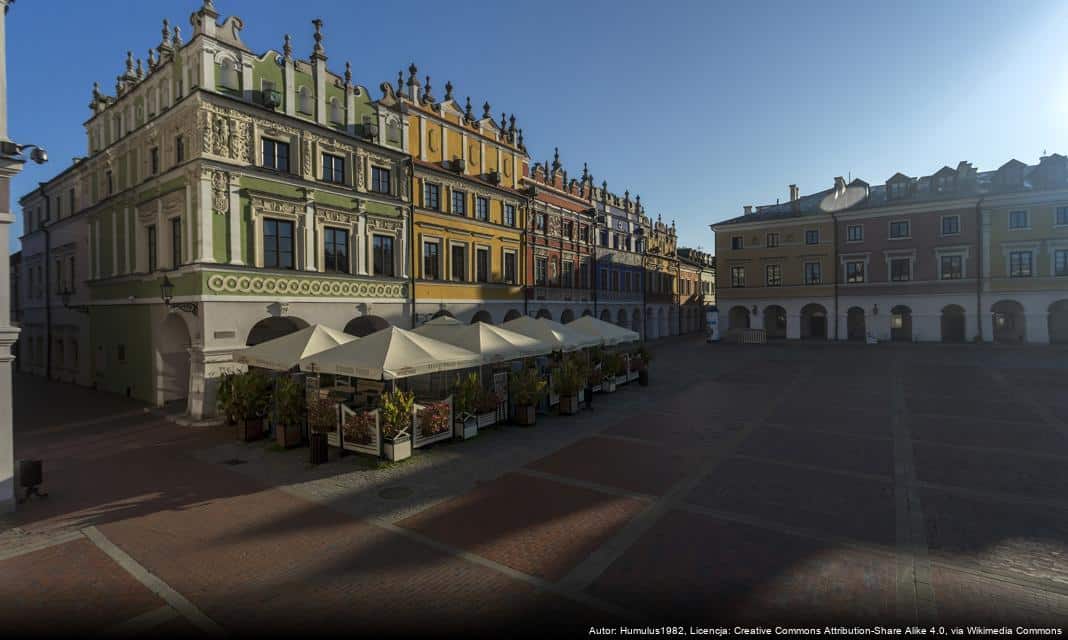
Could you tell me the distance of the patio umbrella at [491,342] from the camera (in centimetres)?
1441

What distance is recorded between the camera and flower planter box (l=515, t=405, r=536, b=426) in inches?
569

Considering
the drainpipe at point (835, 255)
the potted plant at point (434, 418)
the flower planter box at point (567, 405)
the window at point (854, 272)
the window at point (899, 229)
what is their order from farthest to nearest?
the drainpipe at point (835, 255) → the window at point (854, 272) → the window at point (899, 229) → the flower planter box at point (567, 405) → the potted plant at point (434, 418)

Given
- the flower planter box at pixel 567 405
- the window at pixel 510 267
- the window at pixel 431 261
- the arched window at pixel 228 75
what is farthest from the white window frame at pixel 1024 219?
the arched window at pixel 228 75

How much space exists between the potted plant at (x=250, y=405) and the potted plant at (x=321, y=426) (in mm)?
2306

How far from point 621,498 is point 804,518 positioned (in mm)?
2769

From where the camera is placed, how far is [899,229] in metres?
42.2

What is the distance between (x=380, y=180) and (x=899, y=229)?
4164 cm

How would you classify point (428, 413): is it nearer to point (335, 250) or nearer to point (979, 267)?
point (335, 250)

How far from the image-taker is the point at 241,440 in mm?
13289

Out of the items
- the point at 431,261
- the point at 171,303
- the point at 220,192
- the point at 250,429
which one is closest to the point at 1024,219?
the point at 431,261

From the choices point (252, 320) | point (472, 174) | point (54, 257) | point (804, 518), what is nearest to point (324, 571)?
point (804, 518)

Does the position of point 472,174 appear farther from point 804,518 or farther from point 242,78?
point 804,518

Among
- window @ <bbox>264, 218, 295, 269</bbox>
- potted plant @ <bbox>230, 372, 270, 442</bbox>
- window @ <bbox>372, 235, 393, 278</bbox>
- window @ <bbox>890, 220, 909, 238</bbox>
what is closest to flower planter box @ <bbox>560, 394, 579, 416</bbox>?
potted plant @ <bbox>230, 372, 270, 442</bbox>

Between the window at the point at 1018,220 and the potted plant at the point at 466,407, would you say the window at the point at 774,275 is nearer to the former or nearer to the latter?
the window at the point at 1018,220
